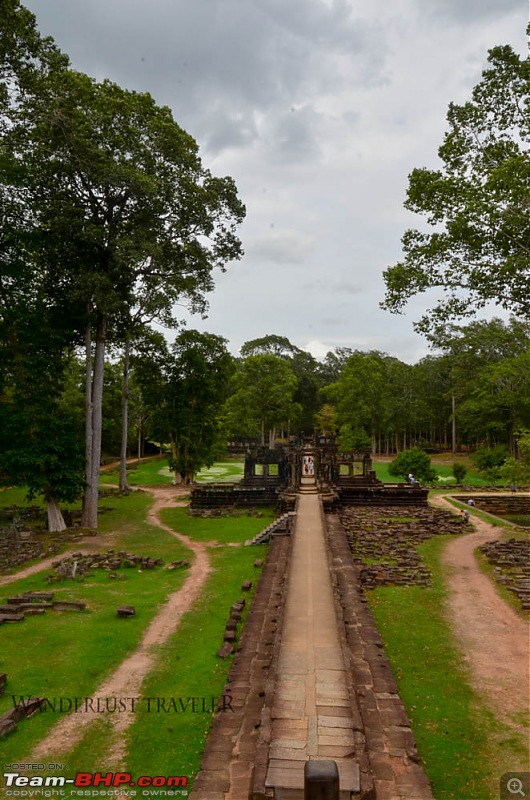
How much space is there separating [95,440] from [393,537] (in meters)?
14.6

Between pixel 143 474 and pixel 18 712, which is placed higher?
pixel 143 474

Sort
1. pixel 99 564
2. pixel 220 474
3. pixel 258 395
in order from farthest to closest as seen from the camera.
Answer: pixel 258 395, pixel 220 474, pixel 99 564

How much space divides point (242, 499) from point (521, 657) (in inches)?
731

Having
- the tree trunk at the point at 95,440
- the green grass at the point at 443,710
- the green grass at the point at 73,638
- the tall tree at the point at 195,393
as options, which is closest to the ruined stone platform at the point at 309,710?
the green grass at the point at 443,710

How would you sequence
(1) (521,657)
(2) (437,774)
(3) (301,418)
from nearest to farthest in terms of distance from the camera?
(2) (437,774) → (1) (521,657) → (3) (301,418)

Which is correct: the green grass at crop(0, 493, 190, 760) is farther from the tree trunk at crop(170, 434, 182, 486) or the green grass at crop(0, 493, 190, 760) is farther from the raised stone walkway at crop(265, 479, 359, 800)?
the tree trunk at crop(170, 434, 182, 486)

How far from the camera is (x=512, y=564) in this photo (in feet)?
54.4

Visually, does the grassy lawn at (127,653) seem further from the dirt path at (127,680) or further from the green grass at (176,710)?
the dirt path at (127,680)

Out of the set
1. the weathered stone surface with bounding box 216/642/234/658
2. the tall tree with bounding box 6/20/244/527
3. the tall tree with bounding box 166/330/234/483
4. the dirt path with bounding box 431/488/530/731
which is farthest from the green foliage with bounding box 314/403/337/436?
the weathered stone surface with bounding box 216/642/234/658

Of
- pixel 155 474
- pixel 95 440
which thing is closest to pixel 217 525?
pixel 95 440

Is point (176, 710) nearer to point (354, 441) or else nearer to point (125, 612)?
point (125, 612)

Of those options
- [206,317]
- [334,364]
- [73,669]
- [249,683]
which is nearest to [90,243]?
[206,317]

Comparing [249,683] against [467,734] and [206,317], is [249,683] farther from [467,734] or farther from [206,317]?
[206,317]

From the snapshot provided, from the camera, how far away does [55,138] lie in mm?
18844
